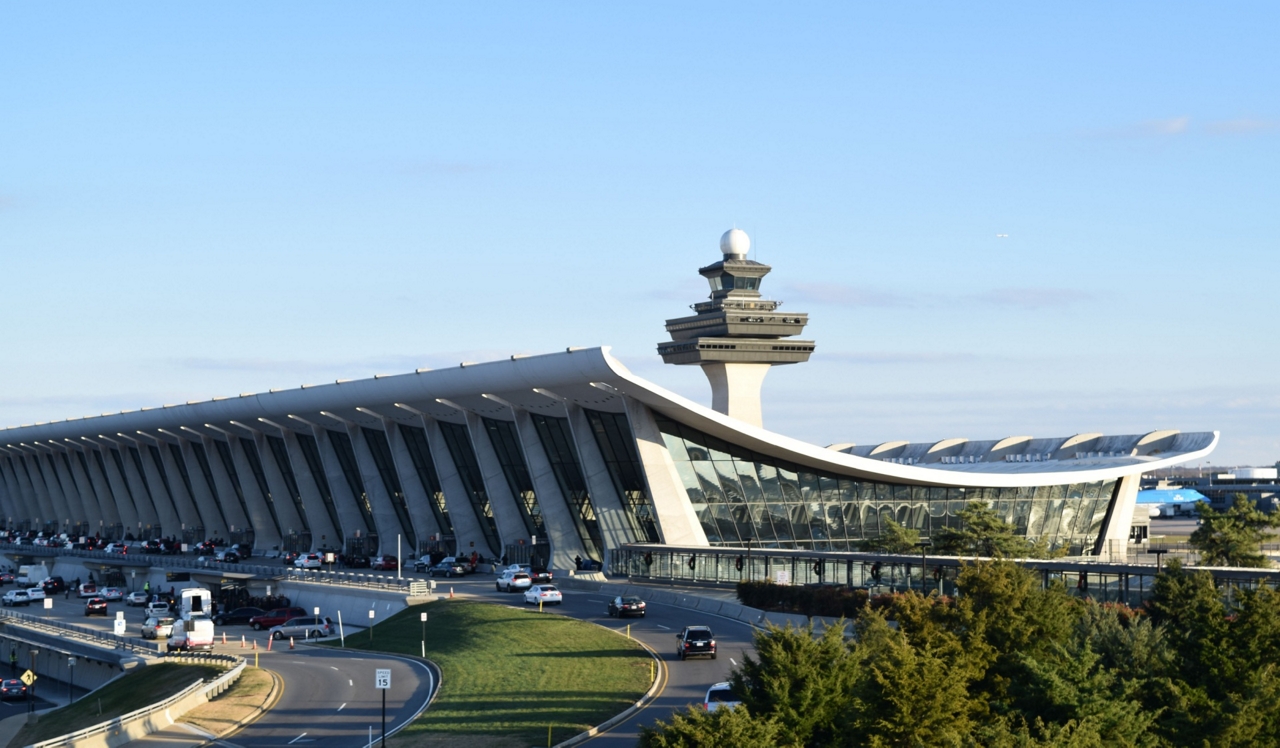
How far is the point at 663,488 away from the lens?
80.9 metres

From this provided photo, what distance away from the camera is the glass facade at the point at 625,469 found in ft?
270

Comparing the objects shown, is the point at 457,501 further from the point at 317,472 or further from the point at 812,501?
the point at 812,501

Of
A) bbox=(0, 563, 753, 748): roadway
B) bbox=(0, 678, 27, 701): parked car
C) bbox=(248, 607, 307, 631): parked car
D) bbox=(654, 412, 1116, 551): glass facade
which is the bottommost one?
bbox=(0, 678, 27, 701): parked car

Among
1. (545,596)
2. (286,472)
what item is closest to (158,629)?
(545,596)

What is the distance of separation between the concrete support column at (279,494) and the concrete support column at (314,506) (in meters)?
3.24

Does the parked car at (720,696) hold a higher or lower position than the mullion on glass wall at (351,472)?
lower

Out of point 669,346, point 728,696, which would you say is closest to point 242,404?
point 669,346

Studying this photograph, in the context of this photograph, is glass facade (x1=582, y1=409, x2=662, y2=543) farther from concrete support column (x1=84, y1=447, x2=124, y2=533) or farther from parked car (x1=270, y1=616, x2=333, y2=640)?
concrete support column (x1=84, y1=447, x2=124, y2=533)

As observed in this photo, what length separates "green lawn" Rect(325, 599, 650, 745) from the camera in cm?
4228

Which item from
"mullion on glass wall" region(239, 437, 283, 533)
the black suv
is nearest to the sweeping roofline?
"mullion on glass wall" region(239, 437, 283, 533)

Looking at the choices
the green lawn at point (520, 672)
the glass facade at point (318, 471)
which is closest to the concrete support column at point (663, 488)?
the green lawn at point (520, 672)

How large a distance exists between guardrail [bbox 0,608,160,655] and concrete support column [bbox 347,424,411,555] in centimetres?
2552

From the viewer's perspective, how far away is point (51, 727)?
6303 cm

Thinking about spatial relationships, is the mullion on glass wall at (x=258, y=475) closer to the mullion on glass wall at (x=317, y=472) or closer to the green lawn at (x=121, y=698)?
the mullion on glass wall at (x=317, y=472)
